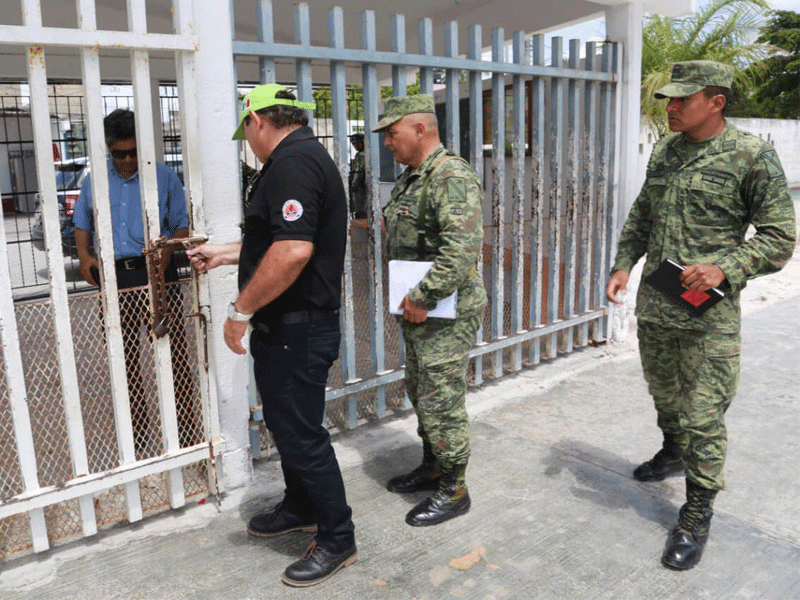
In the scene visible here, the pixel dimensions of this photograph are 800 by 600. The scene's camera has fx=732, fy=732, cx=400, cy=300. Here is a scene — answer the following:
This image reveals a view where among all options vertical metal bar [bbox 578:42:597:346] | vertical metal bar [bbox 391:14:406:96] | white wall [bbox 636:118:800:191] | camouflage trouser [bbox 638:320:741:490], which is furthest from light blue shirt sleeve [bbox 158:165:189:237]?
white wall [bbox 636:118:800:191]

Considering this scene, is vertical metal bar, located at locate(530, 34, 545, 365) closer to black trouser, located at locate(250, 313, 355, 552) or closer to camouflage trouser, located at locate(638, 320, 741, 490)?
camouflage trouser, located at locate(638, 320, 741, 490)

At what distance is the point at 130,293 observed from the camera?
116 inches

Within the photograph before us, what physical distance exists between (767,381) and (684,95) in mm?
2788

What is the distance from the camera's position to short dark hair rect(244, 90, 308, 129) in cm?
247

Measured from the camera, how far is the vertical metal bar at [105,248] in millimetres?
2635

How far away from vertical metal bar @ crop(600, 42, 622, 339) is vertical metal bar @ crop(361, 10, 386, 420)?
2.06 meters

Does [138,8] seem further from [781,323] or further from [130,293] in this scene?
[781,323]

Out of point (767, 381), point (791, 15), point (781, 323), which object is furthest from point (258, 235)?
point (791, 15)

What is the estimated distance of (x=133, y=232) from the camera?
10.8 ft

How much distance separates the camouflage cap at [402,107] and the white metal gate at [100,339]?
0.76 meters

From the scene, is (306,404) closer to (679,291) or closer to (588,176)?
(679,291)

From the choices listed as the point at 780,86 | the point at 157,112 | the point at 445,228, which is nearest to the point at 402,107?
the point at 445,228

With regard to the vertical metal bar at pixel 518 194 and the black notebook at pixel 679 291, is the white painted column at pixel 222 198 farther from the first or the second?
the vertical metal bar at pixel 518 194

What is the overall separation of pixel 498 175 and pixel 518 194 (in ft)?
0.92
